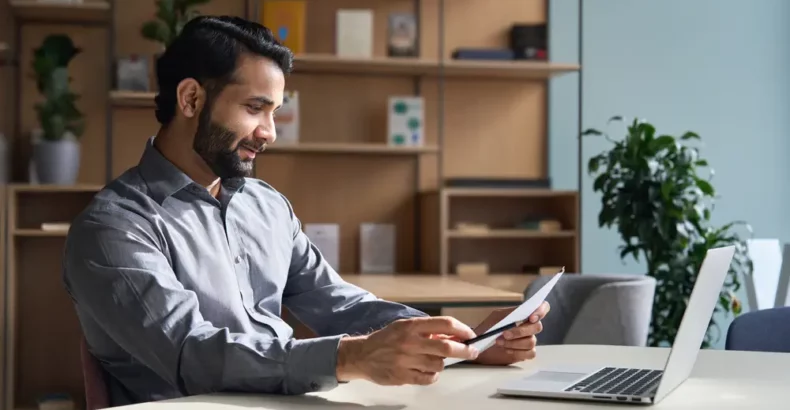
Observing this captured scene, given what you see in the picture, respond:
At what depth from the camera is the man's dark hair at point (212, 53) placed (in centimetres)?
189

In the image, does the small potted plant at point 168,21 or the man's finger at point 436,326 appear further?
the small potted plant at point 168,21

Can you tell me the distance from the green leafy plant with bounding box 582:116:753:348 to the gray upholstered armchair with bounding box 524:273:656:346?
0.89 metres

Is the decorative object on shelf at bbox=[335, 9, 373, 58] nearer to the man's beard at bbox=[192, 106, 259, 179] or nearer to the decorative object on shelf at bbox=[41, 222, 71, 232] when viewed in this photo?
the decorative object on shelf at bbox=[41, 222, 71, 232]

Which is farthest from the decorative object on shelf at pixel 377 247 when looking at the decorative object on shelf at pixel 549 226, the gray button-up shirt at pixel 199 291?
the gray button-up shirt at pixel 199 291

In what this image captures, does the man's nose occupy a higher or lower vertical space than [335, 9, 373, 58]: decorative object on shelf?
lower

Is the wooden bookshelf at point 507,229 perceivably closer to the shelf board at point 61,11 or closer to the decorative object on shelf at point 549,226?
the decorative object on shelf at point 549,226

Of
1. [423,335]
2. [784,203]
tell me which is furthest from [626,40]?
[423,335]

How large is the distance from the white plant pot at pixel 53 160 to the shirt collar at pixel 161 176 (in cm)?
245

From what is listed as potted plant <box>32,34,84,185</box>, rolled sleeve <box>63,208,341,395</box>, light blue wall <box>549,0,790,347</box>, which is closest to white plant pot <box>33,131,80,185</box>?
potted plant <box>32,34,84,185</box>

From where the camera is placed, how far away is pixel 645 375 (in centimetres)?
162

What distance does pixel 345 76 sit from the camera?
464 centimetres

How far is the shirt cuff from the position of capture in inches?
55.6

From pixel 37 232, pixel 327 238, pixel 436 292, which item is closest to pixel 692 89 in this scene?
pixel 327 238

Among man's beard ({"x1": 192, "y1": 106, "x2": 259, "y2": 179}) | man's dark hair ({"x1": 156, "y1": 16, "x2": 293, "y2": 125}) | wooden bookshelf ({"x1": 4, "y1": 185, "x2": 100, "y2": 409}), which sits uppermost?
man's dark hair ({"x1": 156, "y1": 16, "x2": 293, "y2": 125})
